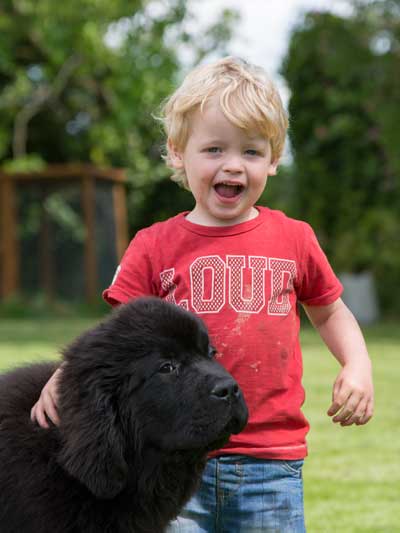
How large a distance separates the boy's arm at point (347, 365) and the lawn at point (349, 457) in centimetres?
98

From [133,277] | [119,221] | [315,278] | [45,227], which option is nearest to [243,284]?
[315,278]

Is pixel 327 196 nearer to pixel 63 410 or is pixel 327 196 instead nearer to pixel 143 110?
pixel 143 110

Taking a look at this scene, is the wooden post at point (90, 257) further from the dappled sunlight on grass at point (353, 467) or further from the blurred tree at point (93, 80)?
the dappled sunlight on grass at point (353, 467)

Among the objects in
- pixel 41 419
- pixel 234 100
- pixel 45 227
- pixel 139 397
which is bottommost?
pixel 45 227

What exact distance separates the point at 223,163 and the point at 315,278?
559 mm

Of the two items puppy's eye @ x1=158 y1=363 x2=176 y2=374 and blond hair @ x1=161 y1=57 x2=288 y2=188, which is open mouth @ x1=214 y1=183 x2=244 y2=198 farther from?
puppy's eye @ x1=158 y1=363 x2=176 y2=374

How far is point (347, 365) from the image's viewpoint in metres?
3.25

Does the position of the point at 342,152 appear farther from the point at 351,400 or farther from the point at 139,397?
the point at 139,397

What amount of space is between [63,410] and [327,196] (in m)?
15.9

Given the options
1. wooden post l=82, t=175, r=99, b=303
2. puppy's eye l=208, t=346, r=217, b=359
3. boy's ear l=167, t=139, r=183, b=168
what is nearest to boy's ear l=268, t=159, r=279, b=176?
boy's ear l=167, t=139, r=183, b=168

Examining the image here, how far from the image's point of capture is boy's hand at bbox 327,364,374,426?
3.10 metres

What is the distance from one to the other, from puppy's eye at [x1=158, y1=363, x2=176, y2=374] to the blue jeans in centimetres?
58

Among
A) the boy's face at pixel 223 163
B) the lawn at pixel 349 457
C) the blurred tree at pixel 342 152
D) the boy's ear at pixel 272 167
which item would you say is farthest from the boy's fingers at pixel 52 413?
the blurred tree at pixel 342 152

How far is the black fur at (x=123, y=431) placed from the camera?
107 inches
